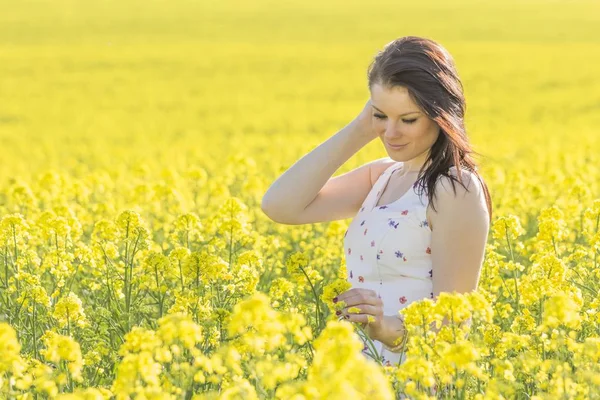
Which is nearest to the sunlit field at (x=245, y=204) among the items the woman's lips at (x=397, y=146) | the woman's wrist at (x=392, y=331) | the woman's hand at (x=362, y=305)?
the woman's hand at (x=362, y=305)

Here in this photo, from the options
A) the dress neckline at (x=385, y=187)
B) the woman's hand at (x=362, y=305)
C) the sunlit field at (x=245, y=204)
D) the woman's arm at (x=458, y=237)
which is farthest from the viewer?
the dress neckline at (x=385, y=187)

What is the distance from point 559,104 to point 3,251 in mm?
17727

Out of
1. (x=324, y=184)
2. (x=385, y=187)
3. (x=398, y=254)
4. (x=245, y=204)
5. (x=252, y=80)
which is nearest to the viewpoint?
(x=398, y=254)

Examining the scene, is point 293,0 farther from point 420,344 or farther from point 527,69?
point 420,344

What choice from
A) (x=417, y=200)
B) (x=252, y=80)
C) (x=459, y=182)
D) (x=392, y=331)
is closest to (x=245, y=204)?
(x=417, y=200)

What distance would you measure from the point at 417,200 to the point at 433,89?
14.6 inches

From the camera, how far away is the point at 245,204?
26.2ft

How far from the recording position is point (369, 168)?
3992 mm

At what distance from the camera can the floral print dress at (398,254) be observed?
3.45 m

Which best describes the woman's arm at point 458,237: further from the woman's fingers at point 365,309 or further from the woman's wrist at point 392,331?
the woman's fingers at point 365,309

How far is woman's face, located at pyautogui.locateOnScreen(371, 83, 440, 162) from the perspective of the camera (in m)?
3.37

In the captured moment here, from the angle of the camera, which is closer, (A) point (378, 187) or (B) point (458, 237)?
(B) point (458, 237)

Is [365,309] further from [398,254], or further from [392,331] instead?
[398,254]

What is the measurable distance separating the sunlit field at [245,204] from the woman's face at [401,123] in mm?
348
